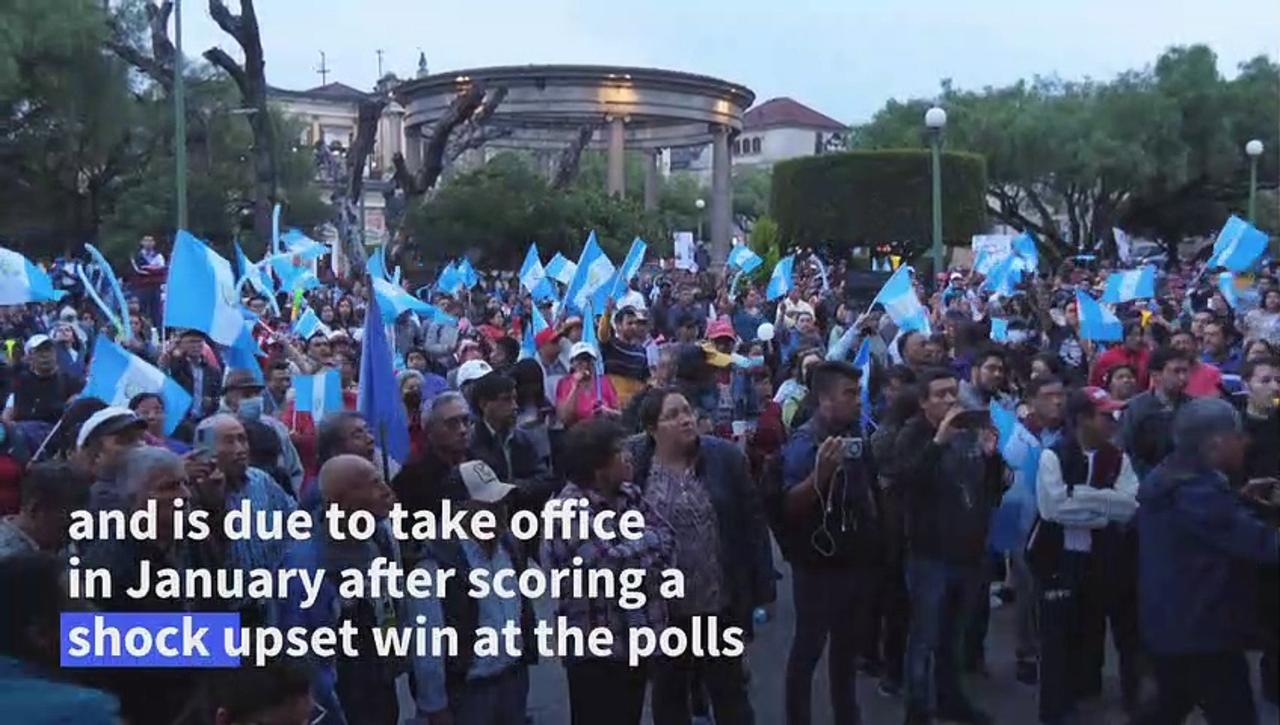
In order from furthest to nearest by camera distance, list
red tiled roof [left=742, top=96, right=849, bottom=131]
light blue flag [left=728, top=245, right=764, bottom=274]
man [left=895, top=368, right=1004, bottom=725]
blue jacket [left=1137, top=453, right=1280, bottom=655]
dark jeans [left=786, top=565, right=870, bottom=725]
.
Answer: red tiled roof [left=742, top=96, right=849, bottom=131] < light blue flag [left=728, top=245, right=764, bottom=274] < man [left=895, top=368, right=1004, bottom=725] < dark jeans [left=786, top=565, right=870, bottom=725] < blue jacket [left=1137, top=453, right=1280, bottom=655]

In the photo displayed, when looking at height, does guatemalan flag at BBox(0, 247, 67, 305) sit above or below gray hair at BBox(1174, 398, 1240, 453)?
above

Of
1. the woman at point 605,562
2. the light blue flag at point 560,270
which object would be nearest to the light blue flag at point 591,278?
the light blue flag at point 560,270

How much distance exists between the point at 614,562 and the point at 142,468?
5.00 feet

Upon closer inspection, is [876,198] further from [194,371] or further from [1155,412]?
[1155,412]

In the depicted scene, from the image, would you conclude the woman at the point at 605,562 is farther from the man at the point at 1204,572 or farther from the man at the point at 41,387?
the man at the point at 41,387

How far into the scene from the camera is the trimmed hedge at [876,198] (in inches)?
1403

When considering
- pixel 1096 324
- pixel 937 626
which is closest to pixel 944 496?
pixel 937 626

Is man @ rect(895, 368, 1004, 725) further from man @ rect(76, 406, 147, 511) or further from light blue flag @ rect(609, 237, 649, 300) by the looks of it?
light blue flag @ rect(609, 237, 649, 300)

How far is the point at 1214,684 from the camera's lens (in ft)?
15.3

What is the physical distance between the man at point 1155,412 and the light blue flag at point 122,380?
4724 mm

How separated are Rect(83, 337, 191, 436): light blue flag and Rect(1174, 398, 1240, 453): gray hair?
4.81 meters

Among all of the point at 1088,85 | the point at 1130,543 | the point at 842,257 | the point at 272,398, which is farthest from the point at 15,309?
the point at 1088,85

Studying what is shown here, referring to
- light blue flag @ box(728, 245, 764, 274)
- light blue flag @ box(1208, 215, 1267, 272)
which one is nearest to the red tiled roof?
light blue flag @ box(728, 245, 764, 274)

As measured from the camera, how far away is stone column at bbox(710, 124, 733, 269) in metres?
38.5
